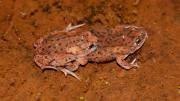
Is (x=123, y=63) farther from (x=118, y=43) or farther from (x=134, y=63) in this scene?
(x=118, y=43)

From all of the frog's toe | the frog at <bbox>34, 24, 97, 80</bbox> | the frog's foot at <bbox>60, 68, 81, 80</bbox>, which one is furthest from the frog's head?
the frog's foot at <bbox>60, 68, 81, 80</bbox>

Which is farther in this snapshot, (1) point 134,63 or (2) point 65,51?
(1) point 134,63

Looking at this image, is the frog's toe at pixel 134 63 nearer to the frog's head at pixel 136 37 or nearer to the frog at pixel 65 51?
the frog's head at pixel 136 37

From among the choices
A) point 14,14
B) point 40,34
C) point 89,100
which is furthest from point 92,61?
point 14,14

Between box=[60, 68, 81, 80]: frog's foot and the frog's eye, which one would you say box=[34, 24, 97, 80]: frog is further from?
the frog's eye

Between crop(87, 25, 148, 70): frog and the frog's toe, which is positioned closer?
crop(87, 25, 148, 70): frog

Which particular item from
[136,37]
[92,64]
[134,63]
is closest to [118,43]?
[136,37]
